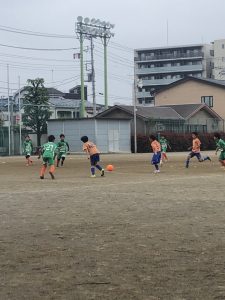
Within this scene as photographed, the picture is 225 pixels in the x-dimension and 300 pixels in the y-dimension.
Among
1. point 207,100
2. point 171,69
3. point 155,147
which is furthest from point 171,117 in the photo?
point 171,69

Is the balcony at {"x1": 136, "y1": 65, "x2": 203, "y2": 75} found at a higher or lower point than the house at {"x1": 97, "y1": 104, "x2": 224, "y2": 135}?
higher

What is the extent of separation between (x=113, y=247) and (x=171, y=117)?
5106 cm

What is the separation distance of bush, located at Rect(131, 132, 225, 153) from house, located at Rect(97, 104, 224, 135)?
1828 millimetres

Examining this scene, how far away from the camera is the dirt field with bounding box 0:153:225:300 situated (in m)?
5.04

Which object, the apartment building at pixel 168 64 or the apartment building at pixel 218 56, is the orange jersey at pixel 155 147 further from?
the apartment building at pixel 218 56

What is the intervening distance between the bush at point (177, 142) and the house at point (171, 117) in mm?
1828

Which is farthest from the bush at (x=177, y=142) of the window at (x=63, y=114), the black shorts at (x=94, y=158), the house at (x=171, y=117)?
the black shorts at (x=94, y=158)

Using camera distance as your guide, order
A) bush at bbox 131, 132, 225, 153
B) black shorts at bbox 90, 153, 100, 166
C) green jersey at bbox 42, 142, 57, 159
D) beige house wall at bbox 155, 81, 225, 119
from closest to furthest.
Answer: green jersey at bbox 42, 142, 57, 159
black shorts at bbox 90, 153, 100, 166
bush at bbox 131, 132, 225, 153
beige house wall at bbox 155, 81, 225, 119

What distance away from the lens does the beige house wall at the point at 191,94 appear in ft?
214

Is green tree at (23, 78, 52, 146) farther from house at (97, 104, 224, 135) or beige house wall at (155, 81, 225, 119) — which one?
beige house wall at (155, 81, 225, 119)

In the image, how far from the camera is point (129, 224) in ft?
27.5

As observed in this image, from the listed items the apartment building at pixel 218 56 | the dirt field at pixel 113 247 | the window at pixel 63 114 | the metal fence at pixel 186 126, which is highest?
the apartment building at pixel 218 56

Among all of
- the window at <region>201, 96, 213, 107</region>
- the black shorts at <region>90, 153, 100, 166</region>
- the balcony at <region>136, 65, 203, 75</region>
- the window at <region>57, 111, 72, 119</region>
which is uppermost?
the balcony at <region>136, 65, 203, 75</region>

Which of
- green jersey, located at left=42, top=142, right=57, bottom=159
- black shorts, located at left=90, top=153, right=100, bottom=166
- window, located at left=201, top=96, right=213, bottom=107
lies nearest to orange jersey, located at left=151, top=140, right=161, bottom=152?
black shorts, located at left=90, top=153, right=100, bottom=166
